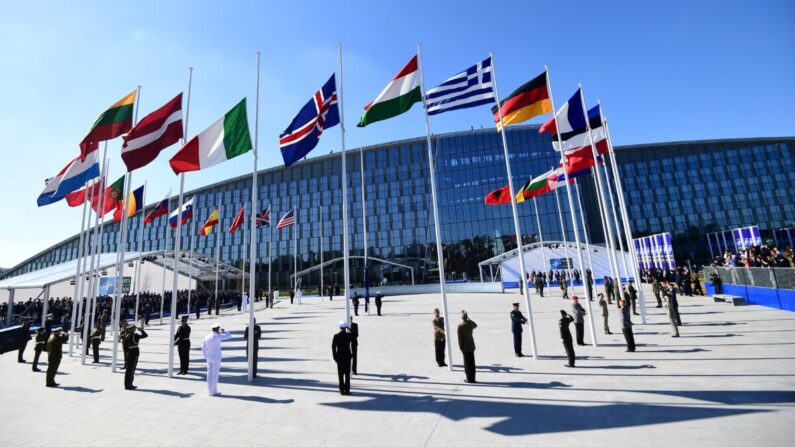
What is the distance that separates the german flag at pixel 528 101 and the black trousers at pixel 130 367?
41.5ft

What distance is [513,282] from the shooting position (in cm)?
3744

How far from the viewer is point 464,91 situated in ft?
34.6

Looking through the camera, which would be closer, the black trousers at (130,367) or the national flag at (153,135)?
the black trousers at (130,367)

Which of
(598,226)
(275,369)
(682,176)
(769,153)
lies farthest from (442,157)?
(769,153)

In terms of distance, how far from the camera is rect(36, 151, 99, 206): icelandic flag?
1297 cm

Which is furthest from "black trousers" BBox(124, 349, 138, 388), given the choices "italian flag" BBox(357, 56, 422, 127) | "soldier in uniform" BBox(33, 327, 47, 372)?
"italian flag" BBox(357, 56, 422, 127)

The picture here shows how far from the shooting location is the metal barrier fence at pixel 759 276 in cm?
1526

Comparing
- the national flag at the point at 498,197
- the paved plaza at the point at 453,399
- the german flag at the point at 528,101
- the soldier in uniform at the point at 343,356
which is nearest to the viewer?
the paved plaza at the point at 453,399

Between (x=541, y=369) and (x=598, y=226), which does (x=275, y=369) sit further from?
(x=598, y=226)

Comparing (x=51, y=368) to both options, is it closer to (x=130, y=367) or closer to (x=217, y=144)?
(x=130, y=367)

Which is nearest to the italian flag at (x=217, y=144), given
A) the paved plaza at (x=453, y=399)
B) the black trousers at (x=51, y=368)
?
the paved plaza at (x=453, y=399)

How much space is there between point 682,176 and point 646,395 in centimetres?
8188

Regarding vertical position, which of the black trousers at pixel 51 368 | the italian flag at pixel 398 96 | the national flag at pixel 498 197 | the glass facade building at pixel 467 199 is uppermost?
the glass facade building at pixel 467 199

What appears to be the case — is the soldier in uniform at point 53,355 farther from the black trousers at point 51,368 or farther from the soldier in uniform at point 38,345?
the soldier in uniform at point 38,345
